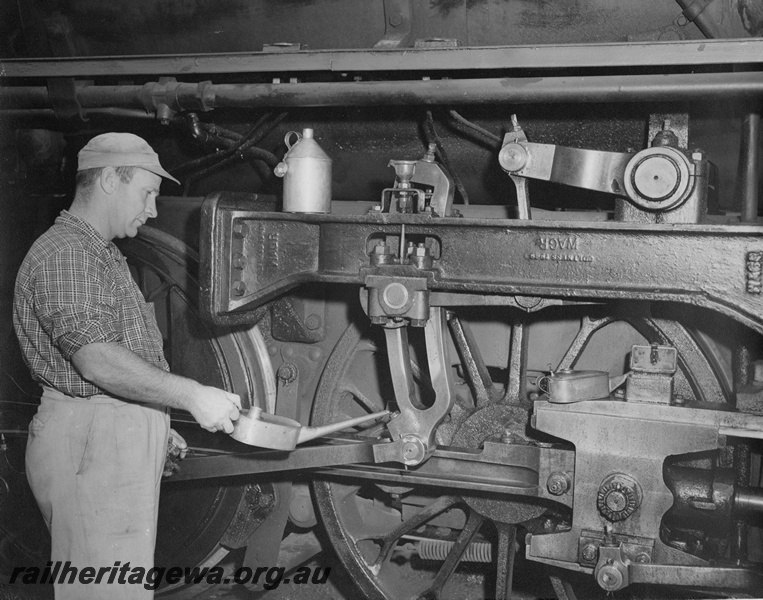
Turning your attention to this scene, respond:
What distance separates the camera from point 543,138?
247cm

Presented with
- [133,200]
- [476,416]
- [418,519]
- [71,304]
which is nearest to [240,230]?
[133,200]

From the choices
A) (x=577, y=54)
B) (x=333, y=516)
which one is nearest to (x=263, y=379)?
(x=333, y=516)

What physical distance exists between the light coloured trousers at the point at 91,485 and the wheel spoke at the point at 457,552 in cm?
86

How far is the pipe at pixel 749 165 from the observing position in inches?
82.0

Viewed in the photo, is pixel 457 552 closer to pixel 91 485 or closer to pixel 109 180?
pixel 91 485

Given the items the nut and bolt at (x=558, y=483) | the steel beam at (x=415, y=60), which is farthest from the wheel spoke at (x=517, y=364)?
the steel beam at (x=415, y=60)

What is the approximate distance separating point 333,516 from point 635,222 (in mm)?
1397

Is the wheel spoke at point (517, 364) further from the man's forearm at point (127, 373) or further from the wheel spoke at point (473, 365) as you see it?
the man's forearm at point (127, 373)

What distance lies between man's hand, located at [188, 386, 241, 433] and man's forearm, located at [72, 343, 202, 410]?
0.06 meters

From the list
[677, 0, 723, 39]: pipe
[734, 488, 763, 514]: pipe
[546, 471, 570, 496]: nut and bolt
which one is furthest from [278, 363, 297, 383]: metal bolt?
[677, 0, 723, 39]: pipe

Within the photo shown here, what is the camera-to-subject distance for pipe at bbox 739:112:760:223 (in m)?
2.08

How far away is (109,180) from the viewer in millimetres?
2336

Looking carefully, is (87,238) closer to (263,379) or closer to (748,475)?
(263,379)

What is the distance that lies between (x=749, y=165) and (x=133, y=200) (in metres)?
1.73
